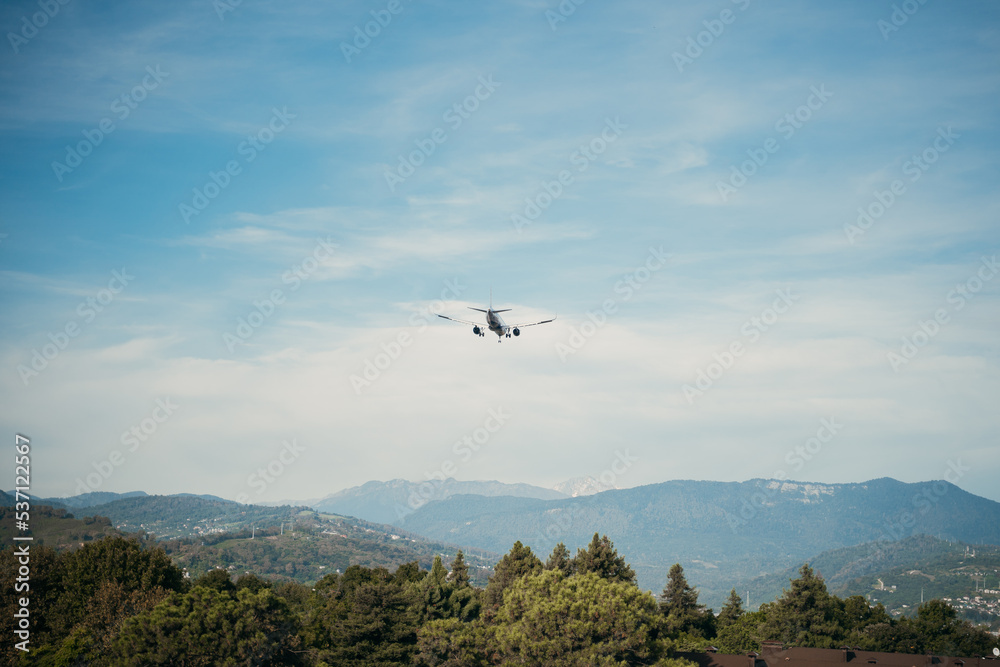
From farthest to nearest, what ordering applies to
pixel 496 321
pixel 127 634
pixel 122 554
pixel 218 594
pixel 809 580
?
1. pixel 809 580
2. pixel 122 554
3. pixel 496 321
4. pixel 218 594
5. pixel 127 634

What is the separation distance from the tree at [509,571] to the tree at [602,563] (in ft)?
13.9

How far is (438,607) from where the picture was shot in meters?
71.1

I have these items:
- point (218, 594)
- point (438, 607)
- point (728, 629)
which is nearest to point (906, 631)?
point (728, 629)

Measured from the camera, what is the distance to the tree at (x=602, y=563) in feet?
249

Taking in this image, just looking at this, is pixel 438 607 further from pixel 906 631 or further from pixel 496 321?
pixel 906 631

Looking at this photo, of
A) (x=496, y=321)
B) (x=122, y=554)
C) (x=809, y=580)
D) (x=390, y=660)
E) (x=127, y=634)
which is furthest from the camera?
(x=809, y=580)

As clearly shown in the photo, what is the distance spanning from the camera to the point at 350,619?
64.9m

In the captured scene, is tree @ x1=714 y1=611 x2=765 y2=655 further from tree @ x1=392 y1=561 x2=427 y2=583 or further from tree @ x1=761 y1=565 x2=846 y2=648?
tree @ x1=392 y1=561 x2=427 y2=583

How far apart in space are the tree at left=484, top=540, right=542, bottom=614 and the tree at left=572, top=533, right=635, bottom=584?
4.24 m

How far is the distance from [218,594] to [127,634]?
6.24 metres

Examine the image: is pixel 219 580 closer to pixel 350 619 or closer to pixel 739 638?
pixel 350 619

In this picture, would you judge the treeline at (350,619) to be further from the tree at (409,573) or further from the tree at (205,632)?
the tree at (409,573)

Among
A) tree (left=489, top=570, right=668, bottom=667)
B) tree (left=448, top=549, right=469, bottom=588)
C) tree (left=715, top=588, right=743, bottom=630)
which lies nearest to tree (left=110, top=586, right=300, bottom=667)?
tree (left=489, top=570, right=668, bottom=667)

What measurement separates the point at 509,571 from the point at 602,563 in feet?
30.8
